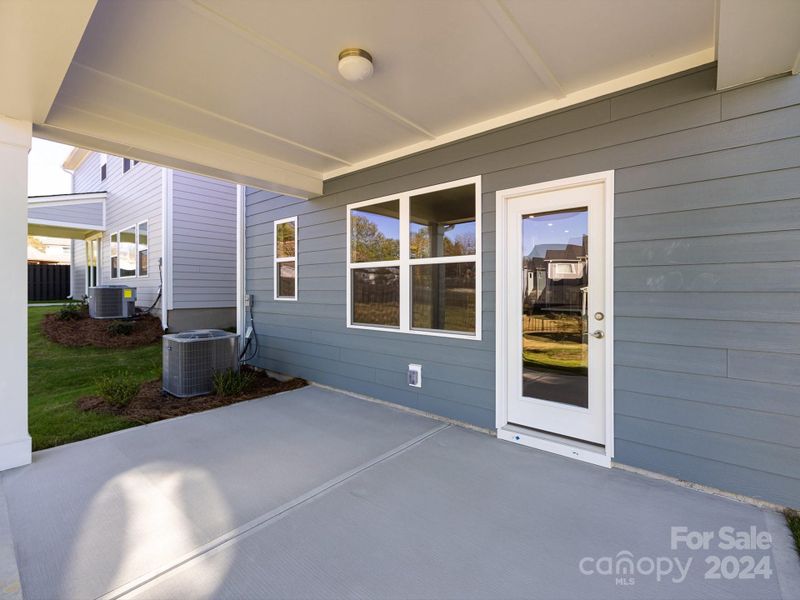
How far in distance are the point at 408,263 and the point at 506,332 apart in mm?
1230

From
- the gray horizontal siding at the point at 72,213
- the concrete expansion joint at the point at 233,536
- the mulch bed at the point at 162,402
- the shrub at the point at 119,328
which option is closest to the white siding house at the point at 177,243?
the shrub at the point at 119,328

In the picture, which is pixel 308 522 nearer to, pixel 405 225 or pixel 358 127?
pixel 405 225

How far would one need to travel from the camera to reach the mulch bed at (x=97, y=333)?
6.73m

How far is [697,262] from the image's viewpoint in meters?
2.35

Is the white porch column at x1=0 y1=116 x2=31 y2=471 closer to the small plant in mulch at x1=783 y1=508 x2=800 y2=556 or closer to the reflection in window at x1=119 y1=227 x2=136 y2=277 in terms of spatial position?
the small plant in mulch at x1=783 y1=508 x2=800 y2=556

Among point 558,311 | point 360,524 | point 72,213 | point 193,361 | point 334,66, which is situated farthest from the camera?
point 72,213

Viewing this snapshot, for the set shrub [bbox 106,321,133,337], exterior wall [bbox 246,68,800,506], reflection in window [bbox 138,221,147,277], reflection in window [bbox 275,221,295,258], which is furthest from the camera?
reflection in window [bbox 138,221,147,277]

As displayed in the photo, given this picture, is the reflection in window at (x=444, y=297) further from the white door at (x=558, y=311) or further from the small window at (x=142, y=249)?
the small window at (x=142, y=249)

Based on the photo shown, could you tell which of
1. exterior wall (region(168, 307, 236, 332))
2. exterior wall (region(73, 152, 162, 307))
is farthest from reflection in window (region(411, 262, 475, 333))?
exterior wall (region(73, 152, 162, 307))

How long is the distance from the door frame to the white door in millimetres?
44

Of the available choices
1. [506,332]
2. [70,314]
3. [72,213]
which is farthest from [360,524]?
[72,213]

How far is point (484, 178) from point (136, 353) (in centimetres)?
632

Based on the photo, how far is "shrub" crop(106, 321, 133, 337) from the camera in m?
7.11

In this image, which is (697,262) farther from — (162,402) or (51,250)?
(51,250)
